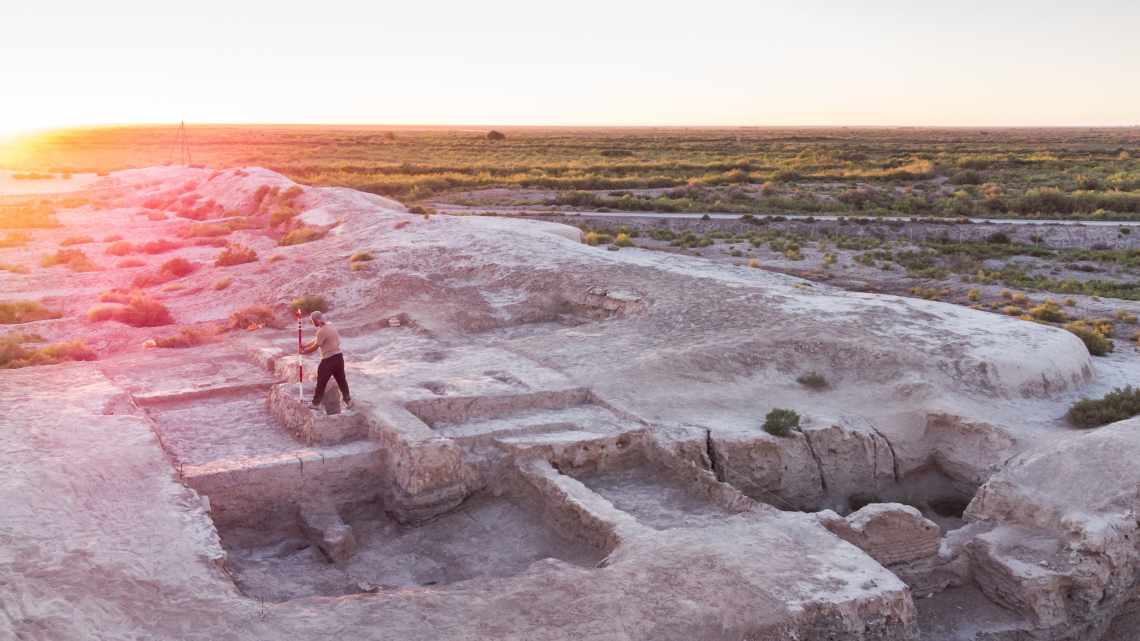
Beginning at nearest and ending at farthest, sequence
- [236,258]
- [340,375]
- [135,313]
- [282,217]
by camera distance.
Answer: [340,375], [135,313], [236,258], [282,217]

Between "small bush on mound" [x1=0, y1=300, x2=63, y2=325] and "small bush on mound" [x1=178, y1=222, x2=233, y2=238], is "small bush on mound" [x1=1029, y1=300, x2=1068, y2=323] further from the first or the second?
"small bush on mound" [x1=178, y1=222, x2=233, y2=238]

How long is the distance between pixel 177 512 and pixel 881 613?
6.28 metres

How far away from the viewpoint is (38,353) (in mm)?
15938

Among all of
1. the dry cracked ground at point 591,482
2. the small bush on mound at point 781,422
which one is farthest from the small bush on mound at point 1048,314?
the small bush on mound at point 781,422

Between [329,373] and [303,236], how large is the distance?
1554 cm

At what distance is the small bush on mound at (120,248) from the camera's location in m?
28.5

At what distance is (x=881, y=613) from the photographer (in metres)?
7.88

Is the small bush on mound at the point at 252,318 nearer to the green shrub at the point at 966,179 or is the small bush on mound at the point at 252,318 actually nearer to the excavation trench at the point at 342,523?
the excavation trench at the point at 342,523

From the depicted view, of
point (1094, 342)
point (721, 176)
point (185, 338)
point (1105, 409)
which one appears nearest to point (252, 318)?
point (185, 338)

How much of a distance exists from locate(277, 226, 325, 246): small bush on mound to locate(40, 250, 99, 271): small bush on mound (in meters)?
5.40

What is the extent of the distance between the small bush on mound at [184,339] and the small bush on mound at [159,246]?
1225cm

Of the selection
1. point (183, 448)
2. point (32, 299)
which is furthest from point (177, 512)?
point (32, 299)

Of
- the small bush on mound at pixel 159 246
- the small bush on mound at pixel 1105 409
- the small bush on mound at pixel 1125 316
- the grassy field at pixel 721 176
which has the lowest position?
the grassy field at pixel 721 176

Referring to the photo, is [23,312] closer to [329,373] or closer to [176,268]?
[176,268]
